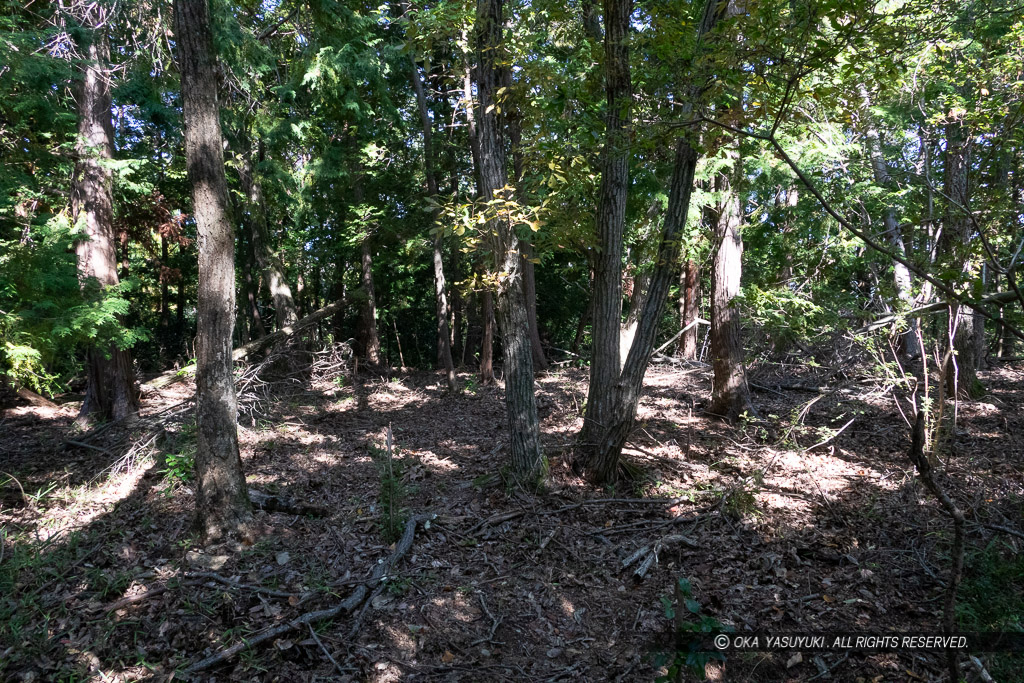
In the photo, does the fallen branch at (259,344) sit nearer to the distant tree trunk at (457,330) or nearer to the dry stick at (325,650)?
the distant tree trunk at (457,330)

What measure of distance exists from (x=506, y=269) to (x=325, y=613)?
339 centimetres

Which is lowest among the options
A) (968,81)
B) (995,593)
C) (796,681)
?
(796,681)

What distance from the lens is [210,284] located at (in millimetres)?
5016

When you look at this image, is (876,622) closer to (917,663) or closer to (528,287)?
(917,663)

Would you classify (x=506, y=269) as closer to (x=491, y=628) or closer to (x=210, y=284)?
(x=210, y=284)

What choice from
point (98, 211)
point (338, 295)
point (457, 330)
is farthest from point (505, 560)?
point (457, 330)

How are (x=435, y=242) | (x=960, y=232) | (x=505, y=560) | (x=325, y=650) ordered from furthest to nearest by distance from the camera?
1. (x=435, y=242)
2. (x=960, y=232)
3. (x=505, y=560)
4. (x=325, y=650)

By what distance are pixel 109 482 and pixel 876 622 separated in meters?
7.29

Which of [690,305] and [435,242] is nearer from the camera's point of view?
[435,242]

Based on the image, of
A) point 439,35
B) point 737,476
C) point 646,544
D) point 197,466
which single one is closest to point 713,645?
point 646,544

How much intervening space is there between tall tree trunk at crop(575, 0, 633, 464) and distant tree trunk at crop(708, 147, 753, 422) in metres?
2.68

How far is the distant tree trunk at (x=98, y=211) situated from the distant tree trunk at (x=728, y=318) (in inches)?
343

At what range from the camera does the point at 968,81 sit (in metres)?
6.92

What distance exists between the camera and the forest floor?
3867 mm
